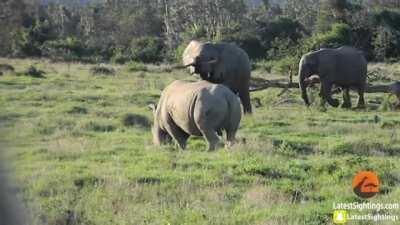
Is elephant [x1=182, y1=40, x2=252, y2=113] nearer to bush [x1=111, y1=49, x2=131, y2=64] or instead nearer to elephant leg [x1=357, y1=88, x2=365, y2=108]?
elephant leg [x1=357, y1=88, x2=365, y2=108]

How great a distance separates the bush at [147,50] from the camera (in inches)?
1788

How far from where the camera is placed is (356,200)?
6.23 meters

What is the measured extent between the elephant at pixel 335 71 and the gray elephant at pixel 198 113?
851cm

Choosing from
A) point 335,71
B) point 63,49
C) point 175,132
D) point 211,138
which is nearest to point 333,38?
point 63,49

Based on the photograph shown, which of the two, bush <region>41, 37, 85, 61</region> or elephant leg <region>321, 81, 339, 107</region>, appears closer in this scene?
elephant leg <region>321, 81, 339, 107</region>

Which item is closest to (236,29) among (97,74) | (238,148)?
(97,74)

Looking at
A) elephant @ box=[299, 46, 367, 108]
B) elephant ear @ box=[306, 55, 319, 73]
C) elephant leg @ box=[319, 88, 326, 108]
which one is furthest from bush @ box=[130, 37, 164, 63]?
elephant leg @ box=[319, 88, 326, 108]

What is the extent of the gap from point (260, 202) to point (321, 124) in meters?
7.70

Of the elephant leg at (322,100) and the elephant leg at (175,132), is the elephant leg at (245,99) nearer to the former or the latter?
the elephant leg at (322,100)

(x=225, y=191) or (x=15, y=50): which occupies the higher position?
(x=225, y=191)

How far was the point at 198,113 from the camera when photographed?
9.71 metres

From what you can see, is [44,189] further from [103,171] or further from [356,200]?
[356,200]

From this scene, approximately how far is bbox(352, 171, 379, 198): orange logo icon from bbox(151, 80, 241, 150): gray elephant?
2.86 metres

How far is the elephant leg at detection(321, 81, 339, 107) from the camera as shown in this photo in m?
18.8
